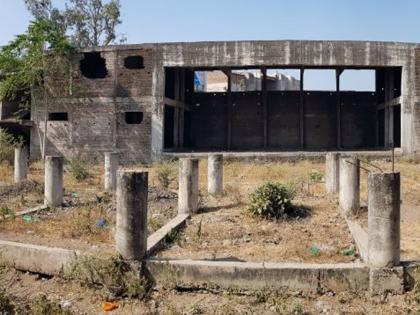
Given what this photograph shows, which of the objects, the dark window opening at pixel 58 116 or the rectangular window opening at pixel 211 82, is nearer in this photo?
the dark window opening at pixel 58 116

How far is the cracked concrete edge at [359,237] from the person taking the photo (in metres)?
4.84

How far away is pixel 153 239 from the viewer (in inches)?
217

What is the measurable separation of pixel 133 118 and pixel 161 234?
13.4 metres

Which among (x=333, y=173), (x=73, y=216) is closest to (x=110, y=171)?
(x=73, y=216)

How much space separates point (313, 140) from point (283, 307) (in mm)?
17988

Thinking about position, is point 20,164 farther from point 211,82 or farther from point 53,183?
point 211,82

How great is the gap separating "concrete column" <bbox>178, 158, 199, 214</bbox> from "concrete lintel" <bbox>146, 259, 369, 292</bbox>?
3087mm

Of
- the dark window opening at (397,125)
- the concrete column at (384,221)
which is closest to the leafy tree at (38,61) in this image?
the dark window opening at (397,125)

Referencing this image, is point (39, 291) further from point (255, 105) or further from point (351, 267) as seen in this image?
point (255, 105)

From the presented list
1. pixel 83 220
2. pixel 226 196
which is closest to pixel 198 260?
pixel 83 220

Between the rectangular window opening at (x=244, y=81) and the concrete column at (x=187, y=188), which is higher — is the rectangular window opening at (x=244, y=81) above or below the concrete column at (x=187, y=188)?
above

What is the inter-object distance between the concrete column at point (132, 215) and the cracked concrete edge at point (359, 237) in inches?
88.9

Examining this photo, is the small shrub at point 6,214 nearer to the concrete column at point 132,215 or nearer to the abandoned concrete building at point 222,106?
the concrete column at point 132,215

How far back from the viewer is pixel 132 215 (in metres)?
4.63
